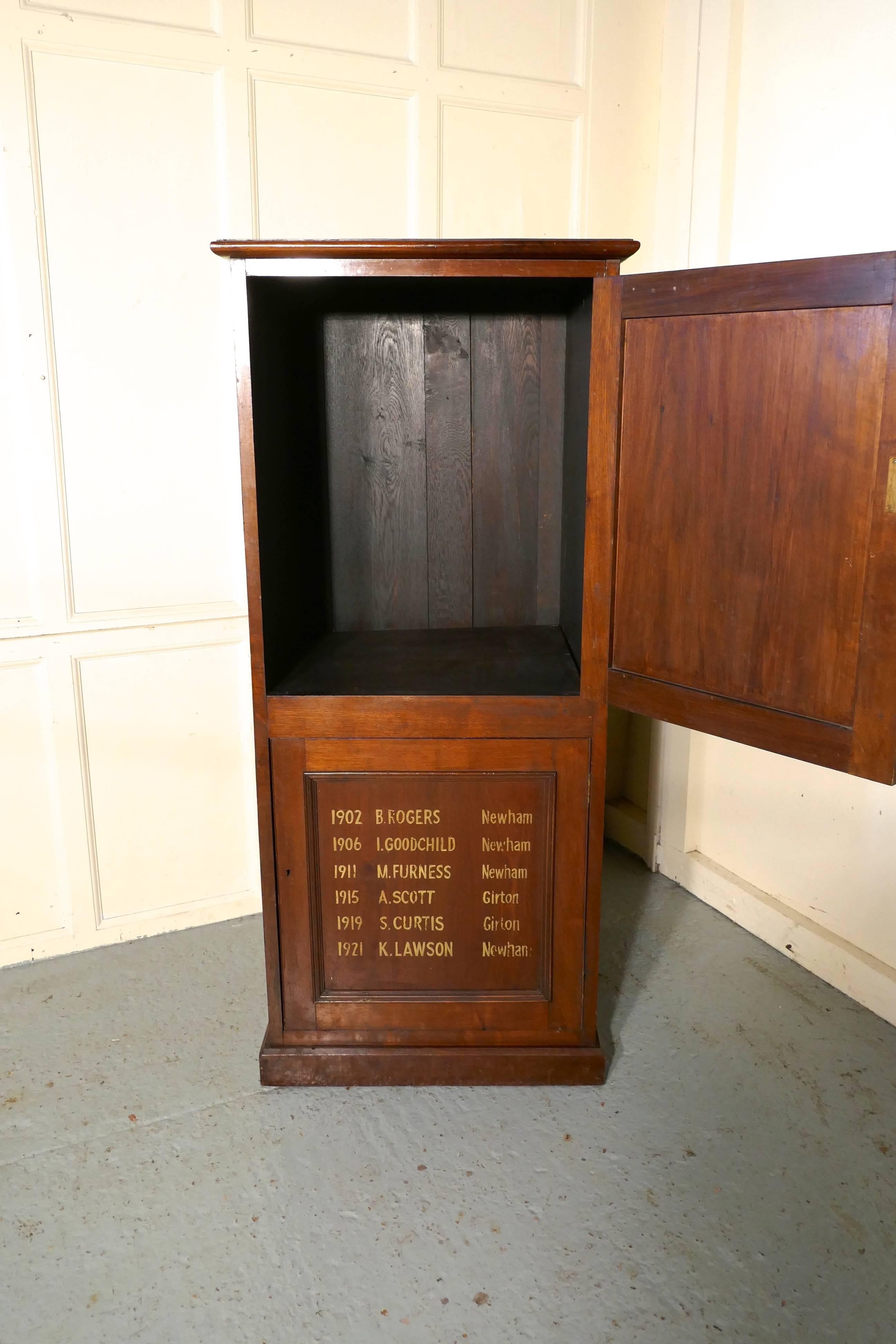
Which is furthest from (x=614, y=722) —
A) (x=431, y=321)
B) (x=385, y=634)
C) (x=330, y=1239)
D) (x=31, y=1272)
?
(x=31, y=1272)

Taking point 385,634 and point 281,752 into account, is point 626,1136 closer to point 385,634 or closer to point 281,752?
point 281,752

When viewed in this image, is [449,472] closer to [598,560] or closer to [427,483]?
[427,483]

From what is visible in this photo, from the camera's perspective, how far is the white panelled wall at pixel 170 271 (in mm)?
2139

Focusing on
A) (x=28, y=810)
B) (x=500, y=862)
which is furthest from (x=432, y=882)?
(x=28, y=810)

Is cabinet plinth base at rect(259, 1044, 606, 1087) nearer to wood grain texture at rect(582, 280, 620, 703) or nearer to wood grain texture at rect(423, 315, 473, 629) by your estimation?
wood grain texture at rect(582, 280, 620, 703)

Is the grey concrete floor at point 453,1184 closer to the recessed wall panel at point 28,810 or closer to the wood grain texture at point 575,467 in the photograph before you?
the recessed wall panel at point 28,810

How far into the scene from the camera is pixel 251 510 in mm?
1705

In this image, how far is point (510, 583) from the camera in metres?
2.35

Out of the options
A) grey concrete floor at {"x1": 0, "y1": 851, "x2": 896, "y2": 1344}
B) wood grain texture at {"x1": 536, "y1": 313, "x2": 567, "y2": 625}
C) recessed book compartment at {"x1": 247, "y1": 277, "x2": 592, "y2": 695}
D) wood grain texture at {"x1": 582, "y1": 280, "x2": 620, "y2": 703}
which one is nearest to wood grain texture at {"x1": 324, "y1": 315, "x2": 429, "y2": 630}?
recessed book compartment at {"x1": 247, "y1": 277, "x2": 592, "y2": 695}

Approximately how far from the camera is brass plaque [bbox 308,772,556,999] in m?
1.85

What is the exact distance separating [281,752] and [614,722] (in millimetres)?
1523

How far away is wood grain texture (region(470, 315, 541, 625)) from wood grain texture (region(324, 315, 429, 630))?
0.14 meters

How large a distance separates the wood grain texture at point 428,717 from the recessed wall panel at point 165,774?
2.44 ft

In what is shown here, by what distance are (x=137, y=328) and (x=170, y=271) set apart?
16 cm
